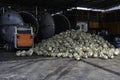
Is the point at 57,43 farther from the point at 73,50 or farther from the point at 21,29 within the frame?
the point at 21,29

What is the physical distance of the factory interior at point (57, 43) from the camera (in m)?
6.12

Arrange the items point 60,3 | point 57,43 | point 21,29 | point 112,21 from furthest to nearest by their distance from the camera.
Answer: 1. point 112,21
2. point 60,3
3. point 21,29
4. point 57,43

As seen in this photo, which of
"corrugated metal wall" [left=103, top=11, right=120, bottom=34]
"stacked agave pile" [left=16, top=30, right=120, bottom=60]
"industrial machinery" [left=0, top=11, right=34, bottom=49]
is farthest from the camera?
"corrugated metal wall" [left=103, top=11, right=120, bottom=34]

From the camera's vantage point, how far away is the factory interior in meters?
6.12

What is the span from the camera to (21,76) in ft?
18.1

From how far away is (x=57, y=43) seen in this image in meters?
10.5

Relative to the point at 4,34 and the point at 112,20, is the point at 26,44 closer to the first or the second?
the point at 4,34

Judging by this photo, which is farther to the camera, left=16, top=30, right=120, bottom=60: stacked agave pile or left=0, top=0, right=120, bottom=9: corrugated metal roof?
left=0, top=0, right=120, bottom=9: corrugated metal roof

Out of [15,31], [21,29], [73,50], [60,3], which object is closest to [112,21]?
[60,3]

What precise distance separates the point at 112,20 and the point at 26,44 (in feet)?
33.8

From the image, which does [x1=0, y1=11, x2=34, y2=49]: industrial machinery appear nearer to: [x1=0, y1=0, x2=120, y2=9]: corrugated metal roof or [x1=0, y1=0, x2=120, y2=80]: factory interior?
[x1=0, y1=0, x2=120, y2=80]: factory interior

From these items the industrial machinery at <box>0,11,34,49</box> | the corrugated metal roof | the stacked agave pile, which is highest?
the corrugated metal roof

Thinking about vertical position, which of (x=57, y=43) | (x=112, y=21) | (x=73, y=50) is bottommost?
(x=73, y=50)

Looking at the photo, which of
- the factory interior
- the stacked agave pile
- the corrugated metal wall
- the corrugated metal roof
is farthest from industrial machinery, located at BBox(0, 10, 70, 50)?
the corrugated metal wall
